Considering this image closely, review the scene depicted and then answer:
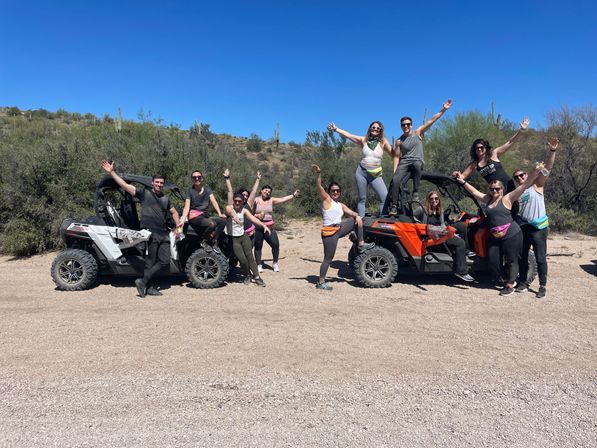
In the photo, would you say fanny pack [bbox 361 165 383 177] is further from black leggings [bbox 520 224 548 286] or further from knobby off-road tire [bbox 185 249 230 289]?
knobby off-road tire [bbox 185 249 230 289]

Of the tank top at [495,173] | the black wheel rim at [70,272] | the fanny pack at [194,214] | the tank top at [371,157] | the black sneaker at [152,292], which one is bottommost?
the black sneaker at [152,292]

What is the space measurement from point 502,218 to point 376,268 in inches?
80.5

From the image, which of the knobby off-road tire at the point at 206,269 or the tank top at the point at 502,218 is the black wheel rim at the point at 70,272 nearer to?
the knobby off-road tire at the point at 206,269

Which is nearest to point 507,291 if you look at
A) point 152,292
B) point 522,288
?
point 522,288

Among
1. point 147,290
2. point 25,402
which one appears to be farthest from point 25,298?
point 25,402

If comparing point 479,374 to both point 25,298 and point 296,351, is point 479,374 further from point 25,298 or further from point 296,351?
point 25,298

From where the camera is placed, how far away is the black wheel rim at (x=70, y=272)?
21.5ft

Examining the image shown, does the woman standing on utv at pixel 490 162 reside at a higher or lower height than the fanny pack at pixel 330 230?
higher

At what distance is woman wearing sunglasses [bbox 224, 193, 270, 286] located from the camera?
6.69 meters

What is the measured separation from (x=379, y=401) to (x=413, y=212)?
170 inches

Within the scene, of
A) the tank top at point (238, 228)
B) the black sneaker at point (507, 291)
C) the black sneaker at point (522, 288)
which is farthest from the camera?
the tank top at point (238, 228)

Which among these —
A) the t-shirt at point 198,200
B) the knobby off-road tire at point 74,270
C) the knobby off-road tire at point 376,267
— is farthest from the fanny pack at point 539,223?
the knobby off-road tire at point 74,270

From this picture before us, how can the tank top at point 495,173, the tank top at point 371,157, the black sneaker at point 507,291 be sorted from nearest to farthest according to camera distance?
the black sneaker at point 507,291 < the tank top at point 495,173 < the tank top at point 371,157

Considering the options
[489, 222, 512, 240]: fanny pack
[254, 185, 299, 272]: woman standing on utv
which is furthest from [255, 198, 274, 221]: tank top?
[489, 222, 512, 240]: fanny pack
